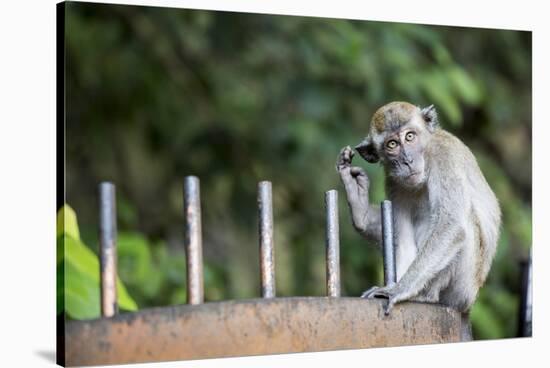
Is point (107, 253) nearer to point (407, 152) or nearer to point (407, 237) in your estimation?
point (407, 152)

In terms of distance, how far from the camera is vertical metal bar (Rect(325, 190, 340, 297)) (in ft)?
23.8

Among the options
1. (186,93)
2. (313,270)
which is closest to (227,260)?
(313,270)

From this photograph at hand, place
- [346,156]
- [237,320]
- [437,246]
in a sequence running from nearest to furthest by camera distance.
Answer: [237,320], [437,246], [346,156]

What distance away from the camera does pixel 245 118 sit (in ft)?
41.0

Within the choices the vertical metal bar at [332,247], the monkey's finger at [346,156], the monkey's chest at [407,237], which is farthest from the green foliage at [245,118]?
the vertical metal bar at [332,247]

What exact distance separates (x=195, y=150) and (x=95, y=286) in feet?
16.0

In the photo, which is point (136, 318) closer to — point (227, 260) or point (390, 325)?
point (390, 325)

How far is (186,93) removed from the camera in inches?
481

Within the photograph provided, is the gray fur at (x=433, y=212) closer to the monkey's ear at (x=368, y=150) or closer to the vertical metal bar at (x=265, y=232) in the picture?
the monkey's ear at (x=368, y=150)

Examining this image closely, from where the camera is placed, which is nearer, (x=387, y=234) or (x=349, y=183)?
(x=387, y=234)

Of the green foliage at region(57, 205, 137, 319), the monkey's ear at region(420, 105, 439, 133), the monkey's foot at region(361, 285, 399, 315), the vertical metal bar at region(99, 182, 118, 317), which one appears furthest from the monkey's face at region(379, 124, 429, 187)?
the vertical metal bar at region(99, 182, 118, 317)

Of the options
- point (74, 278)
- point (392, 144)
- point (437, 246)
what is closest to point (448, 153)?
point (392, 144)

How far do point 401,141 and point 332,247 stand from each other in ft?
3.55

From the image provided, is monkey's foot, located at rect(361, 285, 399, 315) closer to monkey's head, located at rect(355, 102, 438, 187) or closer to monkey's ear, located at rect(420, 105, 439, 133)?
monkey's head, located at rect(355, 102, 438, 187)
